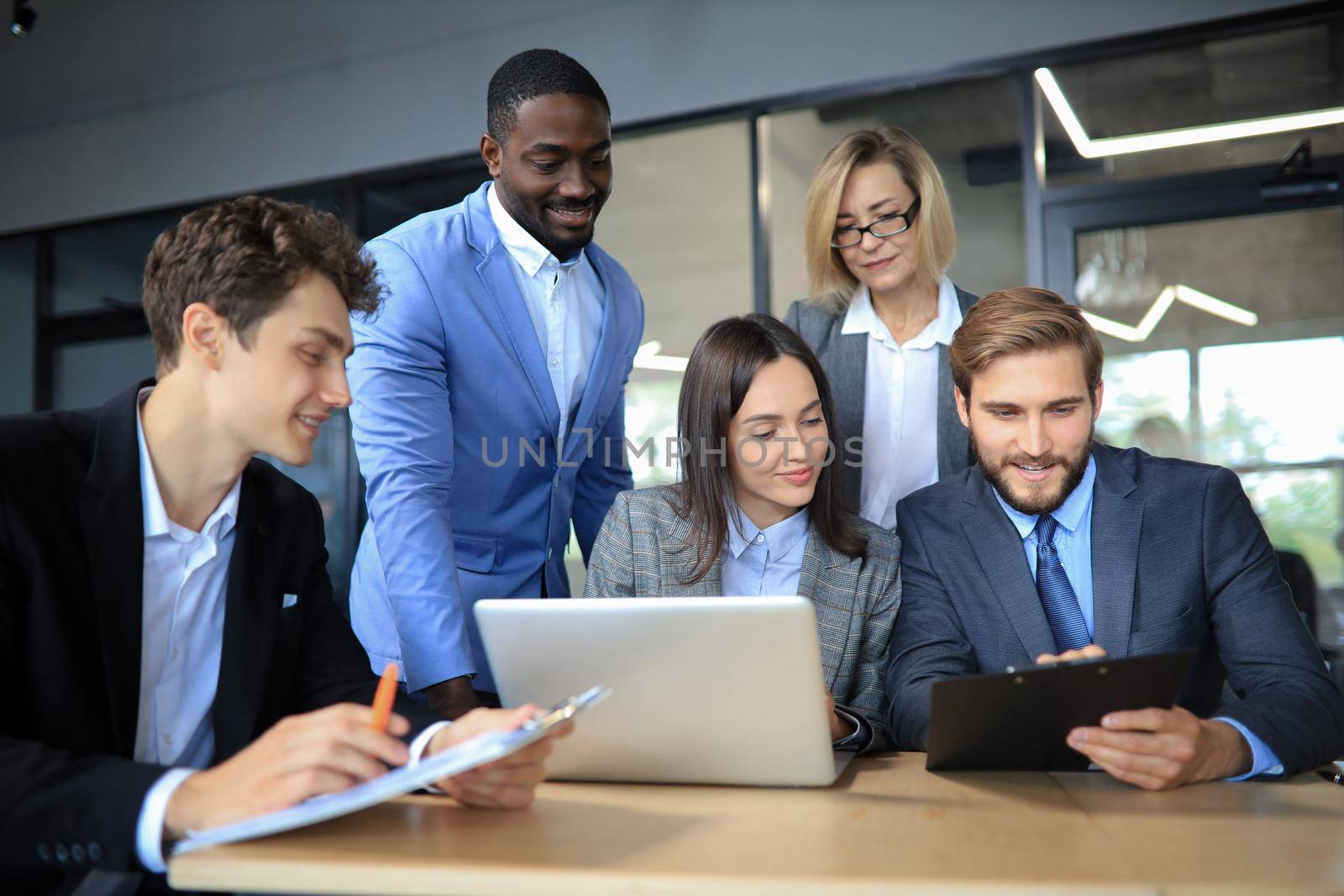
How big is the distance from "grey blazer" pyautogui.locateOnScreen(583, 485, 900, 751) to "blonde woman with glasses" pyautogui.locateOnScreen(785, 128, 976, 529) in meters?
0.40

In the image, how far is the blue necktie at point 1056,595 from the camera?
1.94 meters

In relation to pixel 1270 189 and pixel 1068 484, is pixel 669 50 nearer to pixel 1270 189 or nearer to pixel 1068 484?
pixel 1270 189

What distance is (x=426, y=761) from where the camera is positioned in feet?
3.74

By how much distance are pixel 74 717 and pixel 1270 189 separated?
3783 millimetres

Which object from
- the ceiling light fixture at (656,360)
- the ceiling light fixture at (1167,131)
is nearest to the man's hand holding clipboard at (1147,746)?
the ceiling light fixture at (1167,131)

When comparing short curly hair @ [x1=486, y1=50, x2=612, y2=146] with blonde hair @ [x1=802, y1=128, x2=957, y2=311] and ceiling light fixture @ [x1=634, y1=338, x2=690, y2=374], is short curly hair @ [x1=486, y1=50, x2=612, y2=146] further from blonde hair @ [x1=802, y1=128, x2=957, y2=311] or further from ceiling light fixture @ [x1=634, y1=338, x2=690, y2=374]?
ceiling light fixture @ [x1=634, y1=338, x2=690, y2=374]

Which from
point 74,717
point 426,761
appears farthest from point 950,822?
point 74,717

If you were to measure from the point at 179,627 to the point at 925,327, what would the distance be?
5.76ft

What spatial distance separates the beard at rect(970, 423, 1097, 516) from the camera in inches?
78.9

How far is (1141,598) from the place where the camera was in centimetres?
191

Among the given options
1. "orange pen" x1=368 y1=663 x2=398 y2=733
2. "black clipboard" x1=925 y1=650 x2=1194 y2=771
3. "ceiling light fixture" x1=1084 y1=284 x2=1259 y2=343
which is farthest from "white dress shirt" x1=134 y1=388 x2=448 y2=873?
"ceiling light fixture" x1=1084 y1=284 x2=1259 y2=343

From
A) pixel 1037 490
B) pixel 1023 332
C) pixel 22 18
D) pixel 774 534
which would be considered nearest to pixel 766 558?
pixel 774 534

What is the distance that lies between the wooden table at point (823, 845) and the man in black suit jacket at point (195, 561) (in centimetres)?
10

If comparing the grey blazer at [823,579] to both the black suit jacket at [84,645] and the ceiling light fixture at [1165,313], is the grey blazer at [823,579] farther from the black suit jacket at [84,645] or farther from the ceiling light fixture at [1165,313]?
the ceiling light fixture at [1165,313]
